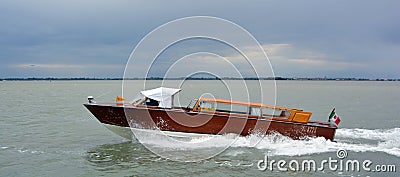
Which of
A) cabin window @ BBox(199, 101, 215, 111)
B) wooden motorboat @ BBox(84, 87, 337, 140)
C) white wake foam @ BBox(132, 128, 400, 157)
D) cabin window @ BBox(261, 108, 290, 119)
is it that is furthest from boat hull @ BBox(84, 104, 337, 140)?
cabin window @ BBox(261, 108, 290, 119)

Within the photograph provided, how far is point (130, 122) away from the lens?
14.7 m

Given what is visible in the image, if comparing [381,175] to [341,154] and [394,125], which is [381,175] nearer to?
[341,154]

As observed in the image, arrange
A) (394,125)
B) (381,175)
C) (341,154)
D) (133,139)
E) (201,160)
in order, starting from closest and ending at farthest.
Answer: (381,175), (201,160), (341,154), (133,139), (394,125)

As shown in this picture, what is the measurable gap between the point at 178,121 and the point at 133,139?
8.02ft

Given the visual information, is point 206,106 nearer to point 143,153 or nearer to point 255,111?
point 255,111

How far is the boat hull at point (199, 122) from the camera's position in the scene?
563 inches

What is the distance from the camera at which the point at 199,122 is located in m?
14.5

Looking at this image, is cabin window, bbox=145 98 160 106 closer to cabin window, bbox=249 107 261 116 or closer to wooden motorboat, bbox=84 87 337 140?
wooden motorboat, bbox=84 87 337 140

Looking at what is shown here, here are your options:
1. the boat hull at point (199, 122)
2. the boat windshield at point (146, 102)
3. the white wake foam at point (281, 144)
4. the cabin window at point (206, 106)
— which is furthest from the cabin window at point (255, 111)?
the boat windshield at point (146, 102)

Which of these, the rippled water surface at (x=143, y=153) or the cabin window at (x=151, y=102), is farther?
the cabin window at (x=151, y=102)

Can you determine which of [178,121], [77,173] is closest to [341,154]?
[178,121]

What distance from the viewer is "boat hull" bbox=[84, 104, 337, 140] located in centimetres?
1429

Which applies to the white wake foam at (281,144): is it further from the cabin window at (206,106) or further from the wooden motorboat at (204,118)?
the cabin window at (206,106)

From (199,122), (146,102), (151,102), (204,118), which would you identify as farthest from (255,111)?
(146,102)
